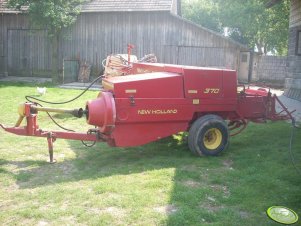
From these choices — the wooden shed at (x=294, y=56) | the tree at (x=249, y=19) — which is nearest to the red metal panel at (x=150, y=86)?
the wooden shed at (x=294, y=56)

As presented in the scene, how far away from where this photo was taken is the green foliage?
17562 millimetres

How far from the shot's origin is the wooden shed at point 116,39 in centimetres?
1906

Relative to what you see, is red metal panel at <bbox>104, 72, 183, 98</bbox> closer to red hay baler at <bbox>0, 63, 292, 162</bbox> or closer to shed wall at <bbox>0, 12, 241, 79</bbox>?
red hay baler at <bbox>0, 63, 292, 162</bbox>

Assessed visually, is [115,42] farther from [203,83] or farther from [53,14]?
[203,83]

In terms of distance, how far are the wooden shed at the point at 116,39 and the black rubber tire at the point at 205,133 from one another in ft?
42.1

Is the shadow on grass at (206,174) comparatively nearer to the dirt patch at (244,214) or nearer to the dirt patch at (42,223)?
the dirt patch at (244,214)

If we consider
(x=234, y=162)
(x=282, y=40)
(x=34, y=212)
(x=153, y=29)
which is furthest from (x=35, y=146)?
(x=282, y=40)

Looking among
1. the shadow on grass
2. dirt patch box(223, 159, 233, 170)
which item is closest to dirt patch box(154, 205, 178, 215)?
the shadow on grass

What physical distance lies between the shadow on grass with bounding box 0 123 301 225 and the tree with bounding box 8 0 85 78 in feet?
38.5

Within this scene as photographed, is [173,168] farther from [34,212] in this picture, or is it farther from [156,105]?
[34,212]

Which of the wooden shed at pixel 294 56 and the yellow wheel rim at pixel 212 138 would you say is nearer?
the yellow wheel rim at pixel 212 138

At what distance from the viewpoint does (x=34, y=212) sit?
172 inches

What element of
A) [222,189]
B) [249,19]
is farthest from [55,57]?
[249,19]

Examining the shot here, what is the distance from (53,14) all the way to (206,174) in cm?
1387
